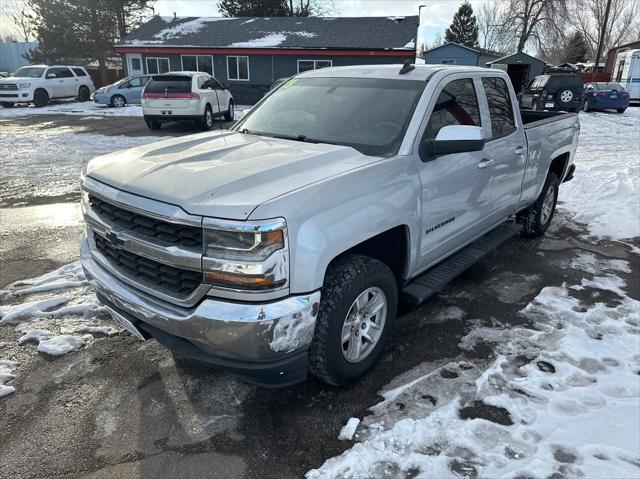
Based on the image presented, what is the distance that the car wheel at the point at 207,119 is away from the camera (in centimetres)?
1560

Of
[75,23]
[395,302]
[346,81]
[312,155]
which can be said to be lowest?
[395,302]

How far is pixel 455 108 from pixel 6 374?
148 inches

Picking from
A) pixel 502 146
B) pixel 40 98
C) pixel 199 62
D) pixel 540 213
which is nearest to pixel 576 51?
pixel 199 62

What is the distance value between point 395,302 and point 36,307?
2995mm

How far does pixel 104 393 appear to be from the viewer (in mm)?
3139

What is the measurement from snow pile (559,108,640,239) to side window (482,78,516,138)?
8.08 ft

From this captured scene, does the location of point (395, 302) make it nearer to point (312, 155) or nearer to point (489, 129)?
point (312, 155)

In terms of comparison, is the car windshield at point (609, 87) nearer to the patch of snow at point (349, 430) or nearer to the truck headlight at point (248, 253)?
the patch of snow at point (349, 430)

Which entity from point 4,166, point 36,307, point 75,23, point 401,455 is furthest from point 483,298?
point 75,23

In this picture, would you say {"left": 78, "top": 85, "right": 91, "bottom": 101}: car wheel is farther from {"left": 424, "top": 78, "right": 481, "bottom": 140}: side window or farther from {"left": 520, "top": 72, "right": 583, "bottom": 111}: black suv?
{"left": 424, "top": 78, "right": 481, "bottom": 140}: side window

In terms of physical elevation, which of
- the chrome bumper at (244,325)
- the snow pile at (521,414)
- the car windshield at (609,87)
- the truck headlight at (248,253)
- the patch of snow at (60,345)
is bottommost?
the patch of snow at (60,345)

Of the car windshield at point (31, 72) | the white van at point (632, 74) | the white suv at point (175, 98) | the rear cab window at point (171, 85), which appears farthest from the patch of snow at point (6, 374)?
the white van at point (632, 74)

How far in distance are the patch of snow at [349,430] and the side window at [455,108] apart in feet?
6.35

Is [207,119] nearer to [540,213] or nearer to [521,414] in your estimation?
[540,213]
